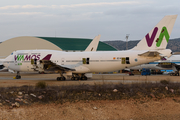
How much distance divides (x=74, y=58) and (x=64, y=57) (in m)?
1.59

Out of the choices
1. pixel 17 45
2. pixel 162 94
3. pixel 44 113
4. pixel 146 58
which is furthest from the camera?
pixel 17 45

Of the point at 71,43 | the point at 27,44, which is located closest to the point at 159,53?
the point at 27,44

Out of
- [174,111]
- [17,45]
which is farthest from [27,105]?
[17,45]

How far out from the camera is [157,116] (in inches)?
690

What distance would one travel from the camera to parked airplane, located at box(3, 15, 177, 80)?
2944 cm

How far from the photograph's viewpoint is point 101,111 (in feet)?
56.0

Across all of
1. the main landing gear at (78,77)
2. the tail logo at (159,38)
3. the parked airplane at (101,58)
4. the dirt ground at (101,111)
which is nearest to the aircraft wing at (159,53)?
the parked airplane at (101,58)

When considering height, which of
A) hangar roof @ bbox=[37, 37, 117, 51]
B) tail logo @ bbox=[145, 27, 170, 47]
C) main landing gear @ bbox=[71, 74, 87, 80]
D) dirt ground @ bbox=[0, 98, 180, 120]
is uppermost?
hangar roof @ bbox=[37, 37, 117, 51]

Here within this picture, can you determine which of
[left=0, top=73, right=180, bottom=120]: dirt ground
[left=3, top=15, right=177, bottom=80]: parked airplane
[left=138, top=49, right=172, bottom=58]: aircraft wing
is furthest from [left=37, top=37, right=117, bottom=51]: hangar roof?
[left=0, top=73, right=180, bottom=120]: dirt ground

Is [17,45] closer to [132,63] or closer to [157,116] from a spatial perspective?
[132,63]

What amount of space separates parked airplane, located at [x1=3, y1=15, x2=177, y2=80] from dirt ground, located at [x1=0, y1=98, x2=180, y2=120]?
11040 mm

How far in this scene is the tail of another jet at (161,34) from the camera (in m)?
29.2

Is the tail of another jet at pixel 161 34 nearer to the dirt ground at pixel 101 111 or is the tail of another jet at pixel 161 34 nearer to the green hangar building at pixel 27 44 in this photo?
the dirt ground at pixel 101 111

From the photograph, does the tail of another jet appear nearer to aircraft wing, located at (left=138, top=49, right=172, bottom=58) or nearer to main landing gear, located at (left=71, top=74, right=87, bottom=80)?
aircraft wing, located at (left=138, top=49, right=172, bottom=58)
